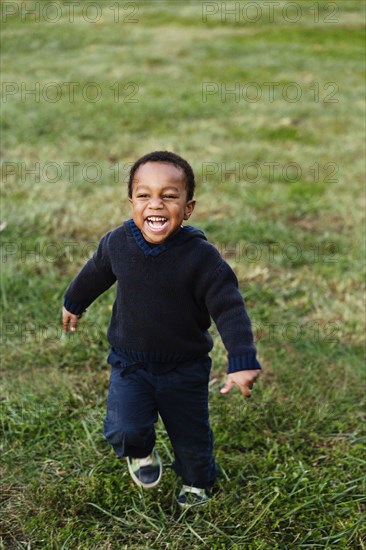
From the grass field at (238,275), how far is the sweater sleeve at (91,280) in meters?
0.66

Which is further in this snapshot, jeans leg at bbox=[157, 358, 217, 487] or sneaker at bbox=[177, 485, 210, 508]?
sneaker at bbox=[177, 485, 210, 508]

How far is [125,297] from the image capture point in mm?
2395

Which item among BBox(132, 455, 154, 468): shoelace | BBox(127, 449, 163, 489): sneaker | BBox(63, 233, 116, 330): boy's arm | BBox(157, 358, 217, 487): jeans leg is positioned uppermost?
BBox(63, 233, 116, 330): boy's arm

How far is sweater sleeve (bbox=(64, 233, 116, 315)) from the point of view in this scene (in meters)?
2.47

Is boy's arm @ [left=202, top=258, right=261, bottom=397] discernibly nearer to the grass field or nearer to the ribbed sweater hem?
the ribbed sweater hem

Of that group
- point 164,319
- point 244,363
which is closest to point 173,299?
point 164,319

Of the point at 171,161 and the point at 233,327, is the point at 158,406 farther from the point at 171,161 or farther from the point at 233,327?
the point at 171,161

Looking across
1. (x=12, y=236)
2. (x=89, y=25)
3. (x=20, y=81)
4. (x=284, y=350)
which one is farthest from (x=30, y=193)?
(x=89, y=25)

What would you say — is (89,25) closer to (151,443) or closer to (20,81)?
(20,81)

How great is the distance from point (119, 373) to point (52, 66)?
30.5 feet

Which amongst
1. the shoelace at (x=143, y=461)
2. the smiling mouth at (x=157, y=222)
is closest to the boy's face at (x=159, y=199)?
the smiling mouth at (x=157, y=222)

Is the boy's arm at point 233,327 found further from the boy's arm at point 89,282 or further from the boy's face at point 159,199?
the boy's arm at point 89,282

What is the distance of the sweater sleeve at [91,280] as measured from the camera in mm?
2469

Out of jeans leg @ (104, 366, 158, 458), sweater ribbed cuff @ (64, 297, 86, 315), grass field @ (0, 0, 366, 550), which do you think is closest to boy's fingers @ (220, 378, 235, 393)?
jeans leg @ (104, 366, 158, 458)
